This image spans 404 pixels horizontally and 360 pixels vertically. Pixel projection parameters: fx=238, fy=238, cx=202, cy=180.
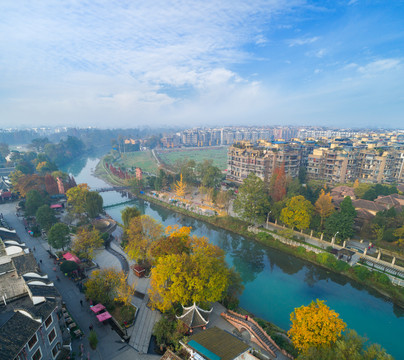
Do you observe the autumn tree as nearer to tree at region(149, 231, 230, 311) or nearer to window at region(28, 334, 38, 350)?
tree at region(149, 231, 230, 311)

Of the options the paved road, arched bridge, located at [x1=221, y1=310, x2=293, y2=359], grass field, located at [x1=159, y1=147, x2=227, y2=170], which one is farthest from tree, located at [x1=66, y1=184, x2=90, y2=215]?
grass field, located at [x1=159, y1=147, x2=227, y2=170]

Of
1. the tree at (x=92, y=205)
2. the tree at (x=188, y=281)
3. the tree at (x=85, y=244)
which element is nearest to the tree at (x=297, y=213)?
the tree at (x=188, y=281)

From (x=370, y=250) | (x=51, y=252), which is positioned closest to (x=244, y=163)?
(x=370, y=250)

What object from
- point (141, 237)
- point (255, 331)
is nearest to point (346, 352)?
point (255, 331)

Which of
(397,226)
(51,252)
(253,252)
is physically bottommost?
(253,252)

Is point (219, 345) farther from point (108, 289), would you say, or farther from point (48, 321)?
point (108, 289)

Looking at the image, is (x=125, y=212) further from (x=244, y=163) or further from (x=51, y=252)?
(x=244, y=163)

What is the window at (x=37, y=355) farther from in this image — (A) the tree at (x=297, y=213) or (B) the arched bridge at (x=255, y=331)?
(A) the tree at (x=297, y=213)
